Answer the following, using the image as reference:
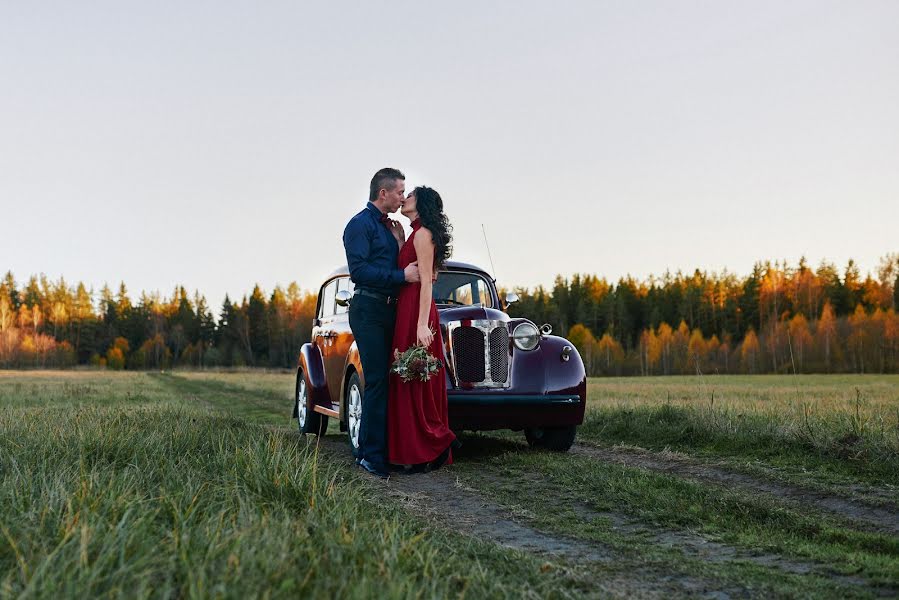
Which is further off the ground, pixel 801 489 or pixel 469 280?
pixel 469 280

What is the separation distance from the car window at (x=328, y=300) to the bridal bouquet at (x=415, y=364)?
3352mm

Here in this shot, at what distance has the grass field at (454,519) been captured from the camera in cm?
269

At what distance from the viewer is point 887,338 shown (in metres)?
72.8

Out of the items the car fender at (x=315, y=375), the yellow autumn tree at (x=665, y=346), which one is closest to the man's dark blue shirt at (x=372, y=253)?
the car fender at (x=315, y=375)

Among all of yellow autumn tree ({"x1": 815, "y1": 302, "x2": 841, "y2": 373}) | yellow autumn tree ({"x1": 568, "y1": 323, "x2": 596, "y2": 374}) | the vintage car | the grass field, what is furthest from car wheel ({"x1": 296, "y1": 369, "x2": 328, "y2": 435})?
yellow autumn tree ({"x1": 568, "y1": 323, "x2": 596, "y2": 374})

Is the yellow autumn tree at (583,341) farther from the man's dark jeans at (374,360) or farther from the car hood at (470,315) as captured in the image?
the man's dark jeans at (374,360)

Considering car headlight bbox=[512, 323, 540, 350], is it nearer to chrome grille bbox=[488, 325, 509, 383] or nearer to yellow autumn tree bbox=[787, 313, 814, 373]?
chrome grille bbox=[488, 325, 509, 383]

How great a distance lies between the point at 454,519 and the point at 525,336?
3.27 metres

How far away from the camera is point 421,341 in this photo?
21.5 feet

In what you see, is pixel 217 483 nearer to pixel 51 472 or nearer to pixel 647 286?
pixel 51 472

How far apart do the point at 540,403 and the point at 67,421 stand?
4.76 meters

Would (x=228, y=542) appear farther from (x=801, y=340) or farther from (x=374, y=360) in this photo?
(x=801, y=340)

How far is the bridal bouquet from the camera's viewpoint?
6496mm

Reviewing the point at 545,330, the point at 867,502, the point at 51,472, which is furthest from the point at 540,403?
the point at 51,472
